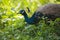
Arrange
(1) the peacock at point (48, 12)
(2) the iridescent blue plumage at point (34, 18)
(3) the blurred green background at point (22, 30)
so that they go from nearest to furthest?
(3) the blurred green background at point (22, 30), (1) the peacock at point (48, 12), (2) the iridescent blue plumage at point (34, 18)

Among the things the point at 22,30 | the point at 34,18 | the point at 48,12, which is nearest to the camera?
the point at 22,30

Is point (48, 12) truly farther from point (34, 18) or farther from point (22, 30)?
point (22, 30)

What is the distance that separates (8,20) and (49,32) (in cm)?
79

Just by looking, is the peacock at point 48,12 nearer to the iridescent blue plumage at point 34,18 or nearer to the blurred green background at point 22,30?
the iridescent blue plumage at point 34,18

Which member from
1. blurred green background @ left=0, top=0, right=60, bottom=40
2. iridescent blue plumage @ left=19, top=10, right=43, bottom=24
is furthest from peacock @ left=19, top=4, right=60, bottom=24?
blurred green background @ left=0, top=0, right=60, bottom=40

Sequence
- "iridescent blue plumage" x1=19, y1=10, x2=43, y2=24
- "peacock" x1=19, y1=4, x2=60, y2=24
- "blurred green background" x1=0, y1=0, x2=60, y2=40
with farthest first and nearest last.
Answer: "iridescent blue plumage" x1=19, y1=10, x2=43, y2=24 < "peacock" x1=19, y1=4, x2=60, y2=24 < "blurred green background" x1=0, y1=0, x2=60, y2=40

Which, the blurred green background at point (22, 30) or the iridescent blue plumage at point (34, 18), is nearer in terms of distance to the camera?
the blurred green background at point (22, 30)

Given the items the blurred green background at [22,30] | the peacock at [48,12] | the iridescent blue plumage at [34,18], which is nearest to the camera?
the blurred green background at [22,30]

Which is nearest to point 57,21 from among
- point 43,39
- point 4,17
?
point 43,39

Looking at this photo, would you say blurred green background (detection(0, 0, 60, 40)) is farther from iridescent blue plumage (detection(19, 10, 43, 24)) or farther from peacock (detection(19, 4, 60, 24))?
iridescent blue plumage (detection(19, 10, 43, 24))

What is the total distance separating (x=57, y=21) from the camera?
13.5ft

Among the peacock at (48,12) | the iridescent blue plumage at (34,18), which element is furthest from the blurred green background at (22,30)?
the iridescent blue plumage at (34,18)

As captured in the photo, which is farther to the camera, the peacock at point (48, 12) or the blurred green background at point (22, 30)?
the peacock at point (48, 12)

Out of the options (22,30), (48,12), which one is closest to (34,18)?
(48,12)
